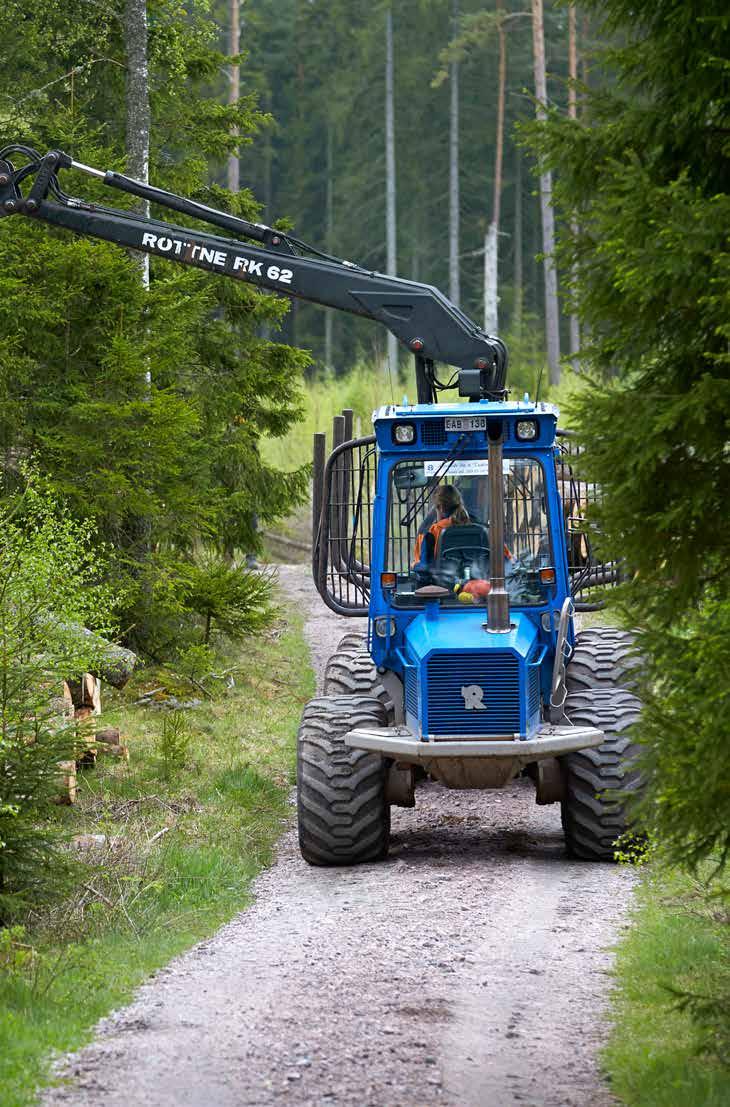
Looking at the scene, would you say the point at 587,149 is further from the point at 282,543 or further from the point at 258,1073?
the point at 282,543

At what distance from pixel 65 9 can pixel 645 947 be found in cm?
1453

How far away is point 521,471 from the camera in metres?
10.6

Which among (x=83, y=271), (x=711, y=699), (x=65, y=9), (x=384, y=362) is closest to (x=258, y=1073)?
(x=711, y=699)

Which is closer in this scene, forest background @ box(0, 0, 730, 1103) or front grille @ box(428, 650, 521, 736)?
forest background @ box(0, 0, 730, 1103)

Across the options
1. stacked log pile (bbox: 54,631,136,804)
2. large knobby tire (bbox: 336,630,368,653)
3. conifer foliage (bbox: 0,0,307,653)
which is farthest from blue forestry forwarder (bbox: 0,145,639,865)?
conifer foliage (bbox: 0,0,307,653)

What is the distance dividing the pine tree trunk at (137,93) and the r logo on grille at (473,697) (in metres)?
8.73

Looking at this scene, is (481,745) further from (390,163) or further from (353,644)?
(390,163)

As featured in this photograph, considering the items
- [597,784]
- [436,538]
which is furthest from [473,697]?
[436,538]

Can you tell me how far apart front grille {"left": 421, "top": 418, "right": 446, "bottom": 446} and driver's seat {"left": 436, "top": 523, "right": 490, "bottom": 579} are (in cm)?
60

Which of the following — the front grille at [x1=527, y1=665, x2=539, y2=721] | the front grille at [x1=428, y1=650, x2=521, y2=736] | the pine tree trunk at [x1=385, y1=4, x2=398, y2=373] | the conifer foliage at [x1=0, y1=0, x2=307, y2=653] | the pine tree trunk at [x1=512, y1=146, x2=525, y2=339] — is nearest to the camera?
the front grille at [x1=428, y1=650, x2=521, y2=736]

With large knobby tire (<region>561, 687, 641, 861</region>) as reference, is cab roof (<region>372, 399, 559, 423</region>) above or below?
above

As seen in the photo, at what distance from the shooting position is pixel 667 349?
575 centimetres

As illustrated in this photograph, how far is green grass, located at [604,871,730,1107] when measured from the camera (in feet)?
18.9

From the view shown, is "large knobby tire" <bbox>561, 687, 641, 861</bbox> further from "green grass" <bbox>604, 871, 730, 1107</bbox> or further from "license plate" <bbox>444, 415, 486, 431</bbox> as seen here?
"license plate" <bbox>444, 415, 486, 431</bbox>
